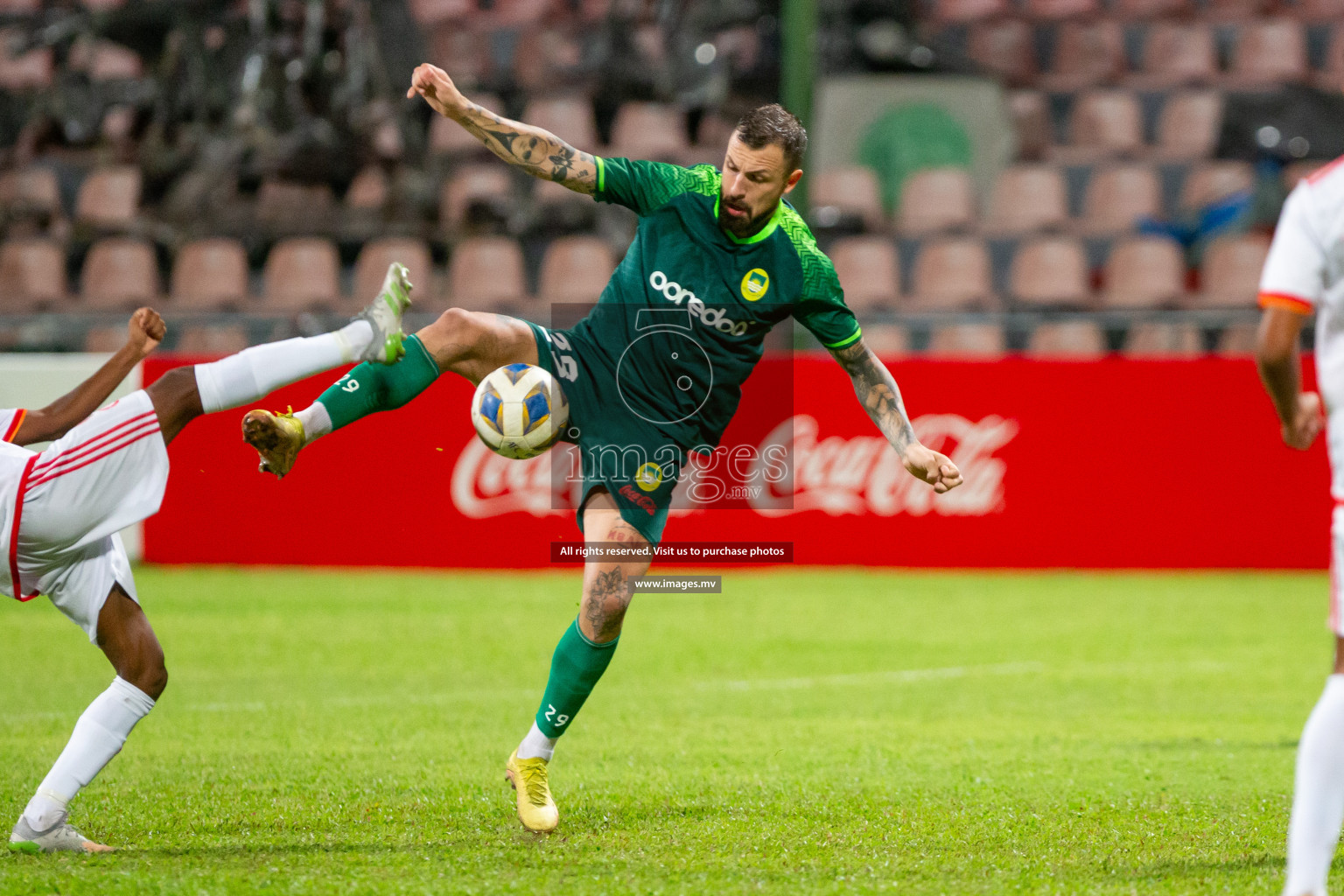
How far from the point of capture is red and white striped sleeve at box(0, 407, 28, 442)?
16.3ft

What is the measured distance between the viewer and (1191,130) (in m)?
17.5

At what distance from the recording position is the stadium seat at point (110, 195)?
16562mm

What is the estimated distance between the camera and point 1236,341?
42.5 feet

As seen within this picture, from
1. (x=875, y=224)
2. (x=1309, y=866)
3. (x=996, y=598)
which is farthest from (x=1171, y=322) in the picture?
(x=1309, y=866)

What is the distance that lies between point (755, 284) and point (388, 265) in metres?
10.7

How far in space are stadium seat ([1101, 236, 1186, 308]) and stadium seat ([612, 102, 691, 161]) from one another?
4.73 metres

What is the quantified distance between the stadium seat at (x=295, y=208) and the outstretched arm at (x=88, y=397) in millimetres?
11353

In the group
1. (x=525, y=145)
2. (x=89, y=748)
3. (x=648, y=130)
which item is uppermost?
(x=648, y=130)

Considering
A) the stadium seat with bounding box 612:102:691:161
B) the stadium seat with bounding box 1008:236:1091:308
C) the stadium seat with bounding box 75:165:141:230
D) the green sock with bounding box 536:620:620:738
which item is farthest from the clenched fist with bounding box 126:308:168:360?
the stadium seat with bounding box 75:165:141:230

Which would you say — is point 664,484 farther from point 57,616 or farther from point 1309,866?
point 57,616

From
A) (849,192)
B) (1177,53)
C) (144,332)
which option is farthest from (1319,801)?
(1177,53)

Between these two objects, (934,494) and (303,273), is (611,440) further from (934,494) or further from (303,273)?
(303,273)

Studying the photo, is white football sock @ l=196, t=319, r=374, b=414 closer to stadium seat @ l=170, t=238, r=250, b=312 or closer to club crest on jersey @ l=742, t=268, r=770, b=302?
club crest on jersey @ l=742, t=268, r=770, b=302

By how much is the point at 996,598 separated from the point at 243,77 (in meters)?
10.2
